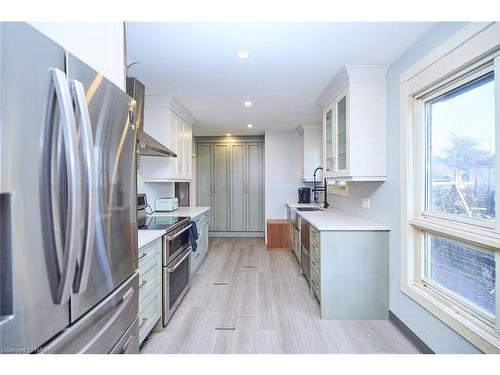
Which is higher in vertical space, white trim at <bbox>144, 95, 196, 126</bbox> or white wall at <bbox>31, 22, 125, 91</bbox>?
white trim at <bbox>144, 95, 196, 126</bbox>

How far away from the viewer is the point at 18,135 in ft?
2.07

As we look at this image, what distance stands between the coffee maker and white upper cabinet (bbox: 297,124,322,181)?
31 centimetres

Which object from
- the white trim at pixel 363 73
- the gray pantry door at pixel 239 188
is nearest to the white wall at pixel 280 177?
the gray pantry door at pixel 239 188

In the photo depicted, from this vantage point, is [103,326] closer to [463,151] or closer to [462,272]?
[462,272]

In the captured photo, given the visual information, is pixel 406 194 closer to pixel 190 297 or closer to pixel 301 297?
pixel 301 297

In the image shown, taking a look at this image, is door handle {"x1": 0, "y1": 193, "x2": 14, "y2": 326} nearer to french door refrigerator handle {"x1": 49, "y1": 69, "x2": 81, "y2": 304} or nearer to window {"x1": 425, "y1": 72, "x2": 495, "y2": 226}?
french door refrigerator handle {"x1": 49, "y1": 69, "x2": 81, "y2": 304}

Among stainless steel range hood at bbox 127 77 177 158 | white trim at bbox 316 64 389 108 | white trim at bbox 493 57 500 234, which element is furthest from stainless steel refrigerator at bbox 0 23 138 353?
white trim at bbox 316 64 389 108

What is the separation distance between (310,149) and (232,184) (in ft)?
6.99

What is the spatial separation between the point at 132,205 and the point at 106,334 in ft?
1.77

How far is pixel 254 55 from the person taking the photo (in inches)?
85.5

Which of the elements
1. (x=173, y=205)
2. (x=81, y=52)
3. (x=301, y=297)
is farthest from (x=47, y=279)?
(x=173, y=205)

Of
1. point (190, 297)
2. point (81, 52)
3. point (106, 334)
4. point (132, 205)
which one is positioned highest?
point (81, 52)

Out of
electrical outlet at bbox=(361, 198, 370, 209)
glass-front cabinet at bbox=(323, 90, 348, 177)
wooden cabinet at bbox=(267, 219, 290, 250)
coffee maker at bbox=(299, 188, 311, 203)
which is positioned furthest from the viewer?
coffee maker at bbox=(299, 188, 311, 203)

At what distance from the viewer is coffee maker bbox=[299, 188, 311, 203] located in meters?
5.29
